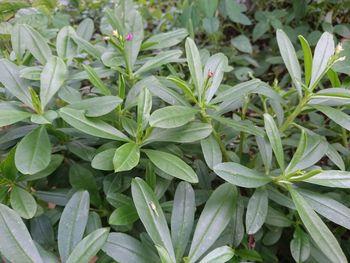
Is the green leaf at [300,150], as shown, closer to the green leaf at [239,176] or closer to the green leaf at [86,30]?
the green leaf at [239,176]

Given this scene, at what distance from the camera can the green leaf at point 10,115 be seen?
67 cm

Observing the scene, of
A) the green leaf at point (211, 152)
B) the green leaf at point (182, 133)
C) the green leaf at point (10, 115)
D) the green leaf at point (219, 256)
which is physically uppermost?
the green leaf at point (10, 115)

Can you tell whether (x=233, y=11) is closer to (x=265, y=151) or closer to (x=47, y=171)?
(x=265, y=151)

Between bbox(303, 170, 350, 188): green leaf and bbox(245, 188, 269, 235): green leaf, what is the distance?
3.9 inches

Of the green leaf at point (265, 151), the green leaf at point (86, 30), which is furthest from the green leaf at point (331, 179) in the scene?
the green leaf at point (86, 30)

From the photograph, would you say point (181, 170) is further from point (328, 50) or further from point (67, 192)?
point (328, 50)

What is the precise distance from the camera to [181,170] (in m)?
0.68

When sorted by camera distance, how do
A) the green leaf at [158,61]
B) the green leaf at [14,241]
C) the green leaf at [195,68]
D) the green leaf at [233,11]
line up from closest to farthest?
the green leaf at [14,241]
the green leaf at [195,68]
the green leaf at [158,61]
the green leaf at [233,11]

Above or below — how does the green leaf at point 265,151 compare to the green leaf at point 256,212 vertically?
above

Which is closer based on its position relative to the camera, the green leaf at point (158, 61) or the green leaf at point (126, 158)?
the green leaf at point (126, 158)

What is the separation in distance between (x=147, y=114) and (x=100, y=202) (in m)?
0.24

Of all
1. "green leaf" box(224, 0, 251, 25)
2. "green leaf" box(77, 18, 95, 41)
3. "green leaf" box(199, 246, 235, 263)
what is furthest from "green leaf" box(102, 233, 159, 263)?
"green leaf" box(224, 0, 251, 25)

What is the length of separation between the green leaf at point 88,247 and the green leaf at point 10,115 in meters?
0.25

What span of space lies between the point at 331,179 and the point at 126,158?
0.37 meters
